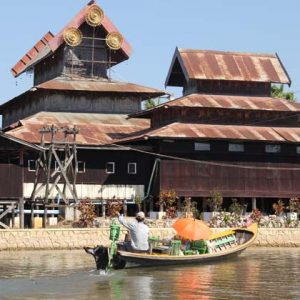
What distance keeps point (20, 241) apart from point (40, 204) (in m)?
9.38

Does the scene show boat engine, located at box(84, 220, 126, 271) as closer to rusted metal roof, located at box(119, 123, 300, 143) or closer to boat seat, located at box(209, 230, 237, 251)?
boat seat, located at box(209, 230, 237, 251)

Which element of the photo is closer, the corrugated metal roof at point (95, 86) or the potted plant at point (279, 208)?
the potted plant at point (279, 208)

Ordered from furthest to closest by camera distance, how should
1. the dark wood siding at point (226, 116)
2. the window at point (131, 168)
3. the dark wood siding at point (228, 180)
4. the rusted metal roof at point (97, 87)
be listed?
the rusted metal roof at point (97, 87) < the window at point (131, 168) < the dark wood siding at point (226, 116) < the dark wood siding at point (228, 180)

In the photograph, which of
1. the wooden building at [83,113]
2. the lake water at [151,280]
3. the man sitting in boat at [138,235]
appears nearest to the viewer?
the lake water at [151,280]

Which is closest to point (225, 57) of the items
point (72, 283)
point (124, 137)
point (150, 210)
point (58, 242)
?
point (124, 137)

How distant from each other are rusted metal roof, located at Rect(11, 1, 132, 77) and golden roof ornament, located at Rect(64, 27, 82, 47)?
535 millimetres

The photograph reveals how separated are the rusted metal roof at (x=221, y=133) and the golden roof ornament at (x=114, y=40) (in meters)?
14.3

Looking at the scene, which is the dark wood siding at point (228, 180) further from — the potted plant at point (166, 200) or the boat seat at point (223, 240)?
the boat seat at point (223, 240)

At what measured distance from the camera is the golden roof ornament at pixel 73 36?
2393 inches

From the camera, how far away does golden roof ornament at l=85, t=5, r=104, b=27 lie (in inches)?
2440

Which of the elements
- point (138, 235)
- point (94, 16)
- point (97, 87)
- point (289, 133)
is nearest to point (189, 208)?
point (289, 133)

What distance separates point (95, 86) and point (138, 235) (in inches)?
1342

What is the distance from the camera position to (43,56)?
2516 inches

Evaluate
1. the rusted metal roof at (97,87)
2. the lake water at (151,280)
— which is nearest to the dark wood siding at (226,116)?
the rusted metal roof at (97,87)
